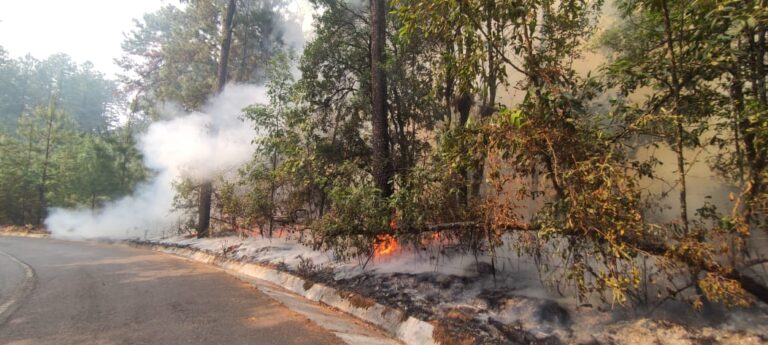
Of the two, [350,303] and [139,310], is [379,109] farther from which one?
[139,310]

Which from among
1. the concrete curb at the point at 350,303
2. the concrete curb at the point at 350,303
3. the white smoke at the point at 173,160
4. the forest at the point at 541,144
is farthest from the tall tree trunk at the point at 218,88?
the concrete curb at the point at 350,303

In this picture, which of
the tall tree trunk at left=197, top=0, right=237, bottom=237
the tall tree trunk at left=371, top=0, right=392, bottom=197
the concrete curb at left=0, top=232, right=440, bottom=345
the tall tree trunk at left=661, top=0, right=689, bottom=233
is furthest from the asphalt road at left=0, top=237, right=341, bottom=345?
the tall tree trunk at left=197, top=0, right=237, bottom=237

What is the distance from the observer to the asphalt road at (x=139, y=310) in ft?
16.3

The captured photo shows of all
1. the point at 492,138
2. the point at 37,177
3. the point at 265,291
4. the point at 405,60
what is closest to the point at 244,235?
the point at 265,291

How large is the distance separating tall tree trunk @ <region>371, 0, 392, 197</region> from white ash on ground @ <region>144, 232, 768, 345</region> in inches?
69.9

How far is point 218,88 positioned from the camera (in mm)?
18062

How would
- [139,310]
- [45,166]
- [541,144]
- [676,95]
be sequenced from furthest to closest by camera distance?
[45,166] → [139,310] → [541,144] → [676,95]

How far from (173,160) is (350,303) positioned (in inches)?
654

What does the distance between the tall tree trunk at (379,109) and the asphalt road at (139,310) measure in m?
3.46

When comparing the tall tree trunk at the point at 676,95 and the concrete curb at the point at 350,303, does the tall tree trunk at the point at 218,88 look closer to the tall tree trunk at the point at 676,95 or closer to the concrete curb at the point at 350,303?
the concrete curb at the point at 350,303

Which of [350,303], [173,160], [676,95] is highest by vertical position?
[173,160]

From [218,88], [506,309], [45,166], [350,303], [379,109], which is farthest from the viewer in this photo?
[45,166]

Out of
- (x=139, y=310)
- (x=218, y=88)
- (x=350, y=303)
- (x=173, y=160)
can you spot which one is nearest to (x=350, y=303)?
(x=350, y=303)

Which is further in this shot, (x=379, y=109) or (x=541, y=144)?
(x=379, y=109)
